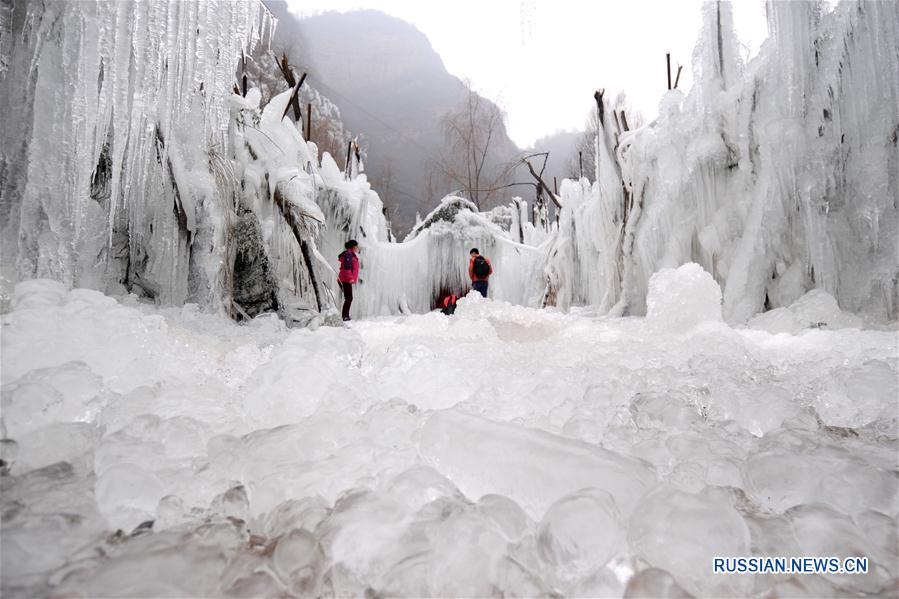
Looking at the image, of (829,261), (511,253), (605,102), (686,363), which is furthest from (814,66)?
(511,253)

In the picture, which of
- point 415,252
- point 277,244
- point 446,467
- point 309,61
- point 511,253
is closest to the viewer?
point 446,467

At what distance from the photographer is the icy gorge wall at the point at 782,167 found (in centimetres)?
229

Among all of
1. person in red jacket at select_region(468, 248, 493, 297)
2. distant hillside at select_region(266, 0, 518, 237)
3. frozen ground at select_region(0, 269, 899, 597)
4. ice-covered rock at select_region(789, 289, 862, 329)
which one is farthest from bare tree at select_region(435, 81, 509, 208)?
frozen ground at select_region(0, 269, 899, 597)

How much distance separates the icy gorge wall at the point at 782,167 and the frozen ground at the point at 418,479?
2.04 m

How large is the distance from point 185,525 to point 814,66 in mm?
3490

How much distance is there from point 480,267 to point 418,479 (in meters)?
4.39

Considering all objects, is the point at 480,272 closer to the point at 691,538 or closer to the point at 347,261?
the point at 347,261

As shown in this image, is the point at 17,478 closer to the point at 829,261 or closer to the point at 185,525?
the point at 185,525

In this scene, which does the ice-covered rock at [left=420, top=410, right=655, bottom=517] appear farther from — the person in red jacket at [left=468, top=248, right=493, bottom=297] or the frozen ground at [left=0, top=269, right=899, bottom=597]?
the person in red jacket at [left=468, top=248, right=493, bottom=297]

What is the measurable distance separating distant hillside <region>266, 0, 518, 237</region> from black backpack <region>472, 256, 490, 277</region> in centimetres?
1461

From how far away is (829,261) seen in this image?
2.44 metres

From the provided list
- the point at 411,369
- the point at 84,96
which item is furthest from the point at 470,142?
the point at 411,369

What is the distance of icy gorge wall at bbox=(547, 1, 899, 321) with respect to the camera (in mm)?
2289

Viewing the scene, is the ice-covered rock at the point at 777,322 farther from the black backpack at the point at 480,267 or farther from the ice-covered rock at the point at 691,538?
the black backpack at the point at 480,267
